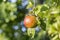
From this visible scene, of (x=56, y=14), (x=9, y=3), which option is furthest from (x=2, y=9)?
(x=56, y=14)

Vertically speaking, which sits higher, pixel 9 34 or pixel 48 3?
pixel 48 3

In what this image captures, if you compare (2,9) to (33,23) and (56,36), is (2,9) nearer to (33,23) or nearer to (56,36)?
(33,23)

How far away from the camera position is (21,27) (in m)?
2.12

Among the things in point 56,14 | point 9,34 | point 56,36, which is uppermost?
point 56,14

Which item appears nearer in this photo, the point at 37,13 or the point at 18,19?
the point at 37,13

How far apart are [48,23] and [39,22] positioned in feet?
0.19

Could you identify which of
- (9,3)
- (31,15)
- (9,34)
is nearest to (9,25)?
(9,34)

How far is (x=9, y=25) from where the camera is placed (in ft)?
7.18

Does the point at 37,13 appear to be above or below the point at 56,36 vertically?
above

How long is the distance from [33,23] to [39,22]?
0.16ft

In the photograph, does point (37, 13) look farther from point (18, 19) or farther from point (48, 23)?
point (18, 19)

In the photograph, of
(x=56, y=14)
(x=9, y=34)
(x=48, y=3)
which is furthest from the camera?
(x=9, y=34)

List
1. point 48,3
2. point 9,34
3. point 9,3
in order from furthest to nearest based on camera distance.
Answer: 1. point 9,34
2. point 9,3
3. point 48,3

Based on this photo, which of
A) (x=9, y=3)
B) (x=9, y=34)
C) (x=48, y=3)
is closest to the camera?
(x=48, y=3)
